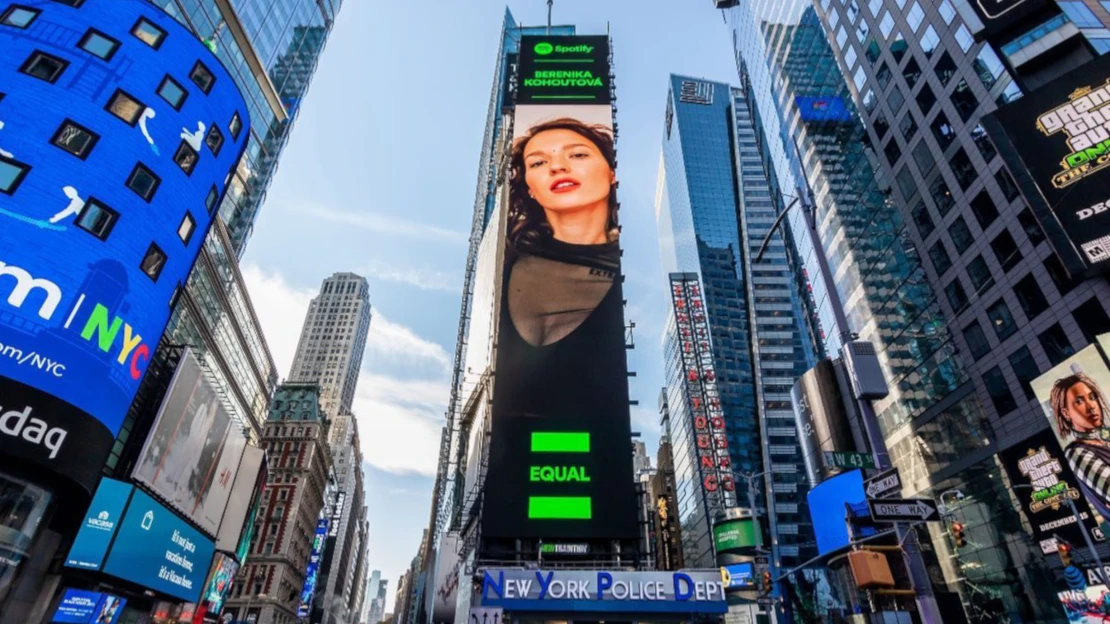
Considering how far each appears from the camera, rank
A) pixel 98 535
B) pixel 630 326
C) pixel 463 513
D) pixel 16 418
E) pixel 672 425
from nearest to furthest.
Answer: pixel 16 418 < pixel 98 535 < pixel 630 326 < pixel 463 513 < pixel 672 425

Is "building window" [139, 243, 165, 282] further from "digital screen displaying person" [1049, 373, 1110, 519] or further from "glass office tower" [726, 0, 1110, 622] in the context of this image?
"digital screen displaying person" [1049, 373, 1110, 519]

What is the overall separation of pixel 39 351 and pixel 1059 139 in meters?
52.7

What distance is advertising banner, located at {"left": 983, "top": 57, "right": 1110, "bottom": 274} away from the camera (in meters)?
31.3

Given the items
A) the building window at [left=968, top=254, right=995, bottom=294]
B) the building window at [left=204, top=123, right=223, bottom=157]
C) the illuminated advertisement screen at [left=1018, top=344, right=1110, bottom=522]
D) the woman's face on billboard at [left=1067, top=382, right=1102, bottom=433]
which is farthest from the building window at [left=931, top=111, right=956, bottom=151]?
the building window at [left=204, top=123, right=223, bottom=157]

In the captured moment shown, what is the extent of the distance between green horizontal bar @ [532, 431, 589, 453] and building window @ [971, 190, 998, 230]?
34295 mm

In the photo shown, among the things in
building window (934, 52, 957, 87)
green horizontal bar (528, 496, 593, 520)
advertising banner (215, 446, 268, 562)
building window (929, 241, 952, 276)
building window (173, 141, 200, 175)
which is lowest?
green horizontal bar (528, 496, 593, 520)

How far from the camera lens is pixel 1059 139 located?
110ft

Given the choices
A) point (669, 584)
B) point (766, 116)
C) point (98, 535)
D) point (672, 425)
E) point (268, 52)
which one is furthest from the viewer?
point (672, 425)

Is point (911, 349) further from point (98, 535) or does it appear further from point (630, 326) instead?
point (98, 535)

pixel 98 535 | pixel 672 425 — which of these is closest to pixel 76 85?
pixel 98 535

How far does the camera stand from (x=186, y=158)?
34281 millimetres

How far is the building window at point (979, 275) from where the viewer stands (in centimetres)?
4267

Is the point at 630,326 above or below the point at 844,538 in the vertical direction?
above

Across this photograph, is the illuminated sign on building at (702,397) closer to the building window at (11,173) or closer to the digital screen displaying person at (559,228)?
the digital screen displaying person at (559,228)
